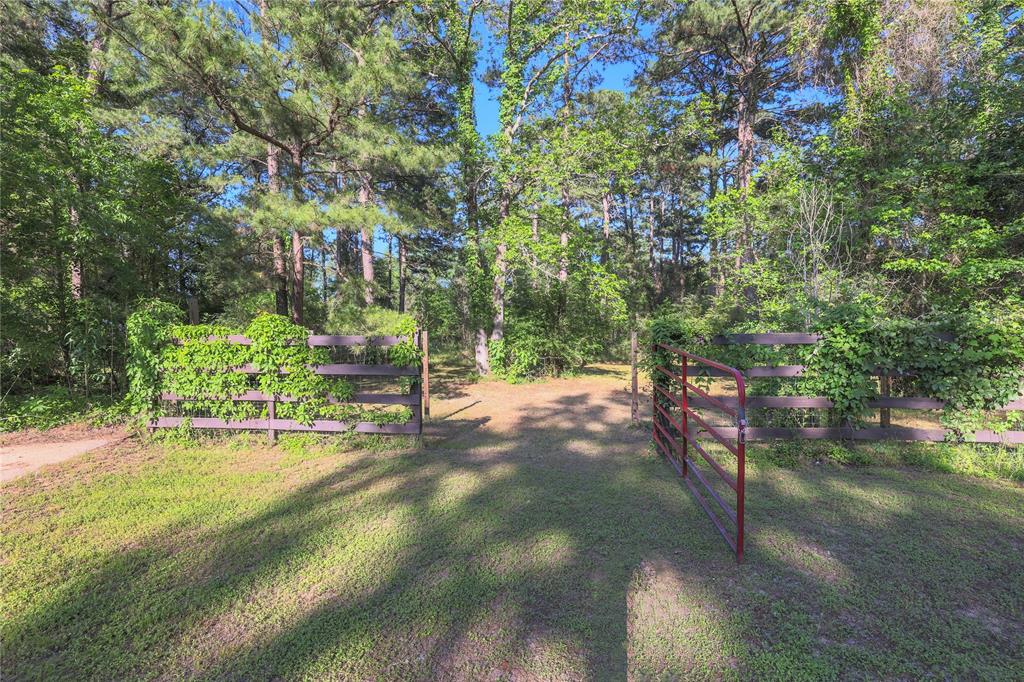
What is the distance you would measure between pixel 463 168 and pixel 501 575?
11.5m

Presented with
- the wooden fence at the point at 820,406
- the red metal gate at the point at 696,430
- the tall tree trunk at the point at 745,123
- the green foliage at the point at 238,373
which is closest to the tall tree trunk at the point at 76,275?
the green foliage at the point at 238,373

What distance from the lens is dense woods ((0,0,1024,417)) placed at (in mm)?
6297

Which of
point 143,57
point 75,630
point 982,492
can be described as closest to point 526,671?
point 75,630

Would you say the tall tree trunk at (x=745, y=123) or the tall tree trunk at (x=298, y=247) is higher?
the tall tree trunk at (x=745, y=123)

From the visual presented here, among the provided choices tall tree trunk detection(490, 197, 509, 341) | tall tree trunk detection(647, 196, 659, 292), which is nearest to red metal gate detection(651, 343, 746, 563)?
tall tree trunk detection(490, 197, 509, 341)

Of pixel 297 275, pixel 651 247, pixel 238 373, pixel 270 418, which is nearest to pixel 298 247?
pixel 297 275

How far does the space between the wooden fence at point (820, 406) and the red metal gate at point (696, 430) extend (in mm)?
441

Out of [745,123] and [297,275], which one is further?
[745,123]

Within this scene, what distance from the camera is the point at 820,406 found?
15.1ft

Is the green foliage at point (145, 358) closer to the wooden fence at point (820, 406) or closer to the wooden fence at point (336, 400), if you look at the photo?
the wooden fence at point (336, 400)

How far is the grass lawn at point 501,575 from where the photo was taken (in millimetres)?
Result: 1953

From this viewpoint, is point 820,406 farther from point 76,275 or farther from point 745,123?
point 745,123

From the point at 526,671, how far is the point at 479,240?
1124cm

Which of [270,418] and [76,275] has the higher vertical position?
[76,275]
